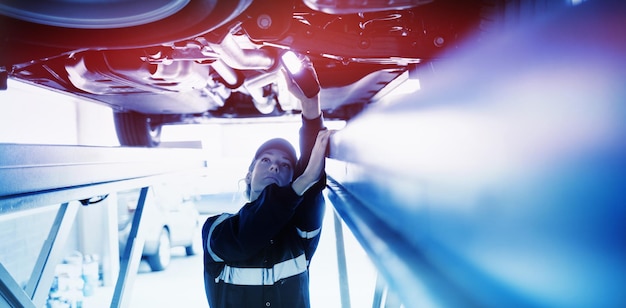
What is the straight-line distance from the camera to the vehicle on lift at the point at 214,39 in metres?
0.90

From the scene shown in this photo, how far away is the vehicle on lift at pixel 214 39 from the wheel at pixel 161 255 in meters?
2.73

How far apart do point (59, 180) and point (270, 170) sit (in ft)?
1.88

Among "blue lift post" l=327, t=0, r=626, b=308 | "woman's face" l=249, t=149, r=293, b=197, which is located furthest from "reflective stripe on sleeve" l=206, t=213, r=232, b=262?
"blue lift post" l=327, t=0, r=626, b=308

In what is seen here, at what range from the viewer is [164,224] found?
14.5 ft

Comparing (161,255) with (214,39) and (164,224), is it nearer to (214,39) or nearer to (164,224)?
(164,224)

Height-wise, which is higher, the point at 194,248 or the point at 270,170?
the point at 270,170

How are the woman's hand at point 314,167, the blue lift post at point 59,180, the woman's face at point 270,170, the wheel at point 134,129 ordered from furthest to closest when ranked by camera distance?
the wheel at point 134,129, the woman's face at point 270,170, the woman's hand at point 314,167, the blue lift post at point 59,180

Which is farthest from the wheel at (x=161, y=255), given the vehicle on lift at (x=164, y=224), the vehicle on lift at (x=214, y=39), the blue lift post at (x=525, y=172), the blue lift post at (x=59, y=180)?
the blue lift post at (x=525, y=172)

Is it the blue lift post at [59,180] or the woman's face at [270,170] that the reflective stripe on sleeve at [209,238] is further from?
the blue lift post at [59,180]

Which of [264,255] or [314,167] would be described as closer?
[314,167]

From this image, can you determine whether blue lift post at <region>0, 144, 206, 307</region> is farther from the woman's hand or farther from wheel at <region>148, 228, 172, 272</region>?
wheel at <region>148, 228, 172, 272</region>

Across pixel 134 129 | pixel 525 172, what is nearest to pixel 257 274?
pixel 525 172

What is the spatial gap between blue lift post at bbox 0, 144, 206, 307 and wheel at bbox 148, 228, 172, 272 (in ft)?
8.19

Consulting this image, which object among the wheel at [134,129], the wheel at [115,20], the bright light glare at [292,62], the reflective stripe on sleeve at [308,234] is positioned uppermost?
the wheel at [115,20]
